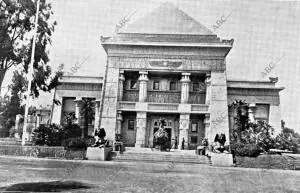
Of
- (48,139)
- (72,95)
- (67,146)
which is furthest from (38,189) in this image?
(72,95)

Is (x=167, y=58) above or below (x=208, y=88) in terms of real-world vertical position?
above

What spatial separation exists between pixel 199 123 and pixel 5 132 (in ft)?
116

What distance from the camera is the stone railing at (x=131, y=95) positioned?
35.6 m

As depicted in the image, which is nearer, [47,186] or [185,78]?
[47,186]

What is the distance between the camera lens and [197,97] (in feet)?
117

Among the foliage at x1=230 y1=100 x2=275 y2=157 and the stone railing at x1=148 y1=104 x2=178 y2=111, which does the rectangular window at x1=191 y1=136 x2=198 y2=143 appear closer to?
the foliage at x1=230 y1=100 x2=275 y2=157

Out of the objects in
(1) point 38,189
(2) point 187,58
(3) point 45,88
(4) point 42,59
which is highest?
(2) point 187,58

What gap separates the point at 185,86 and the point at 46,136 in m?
15.1

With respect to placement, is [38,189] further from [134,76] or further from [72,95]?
[72,95]

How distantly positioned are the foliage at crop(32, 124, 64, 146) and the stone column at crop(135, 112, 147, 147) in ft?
28.0

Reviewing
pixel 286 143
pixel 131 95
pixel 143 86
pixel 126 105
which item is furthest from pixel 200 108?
pixel 286 143

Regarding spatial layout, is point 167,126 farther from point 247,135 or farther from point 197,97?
point 247,135

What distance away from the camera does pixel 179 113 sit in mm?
33562

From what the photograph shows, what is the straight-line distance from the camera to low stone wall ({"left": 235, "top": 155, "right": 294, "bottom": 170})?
21250mm
